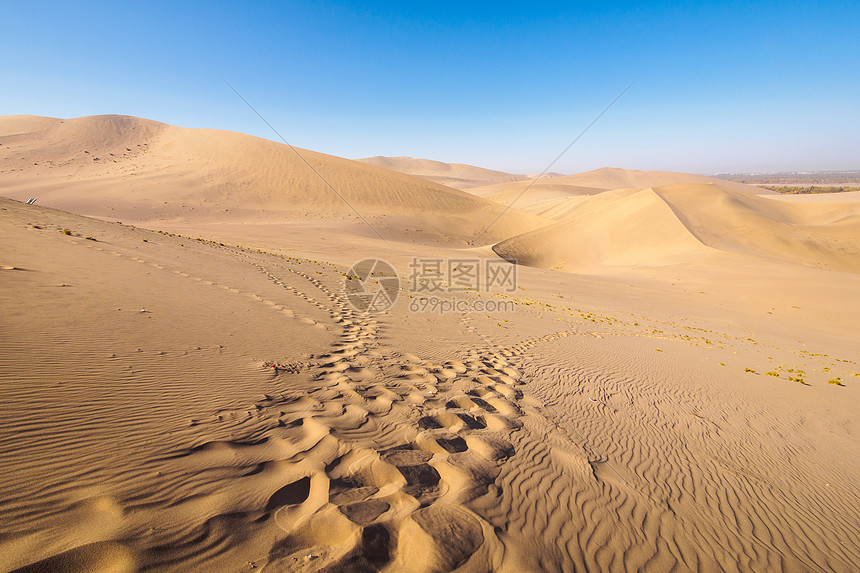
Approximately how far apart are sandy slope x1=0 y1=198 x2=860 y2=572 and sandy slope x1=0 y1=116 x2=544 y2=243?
25826 mm

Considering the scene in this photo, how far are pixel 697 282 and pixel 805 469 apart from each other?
19.6m

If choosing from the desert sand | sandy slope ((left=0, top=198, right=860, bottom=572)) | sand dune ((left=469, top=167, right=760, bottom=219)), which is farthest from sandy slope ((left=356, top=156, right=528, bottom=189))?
sandy slope ((left=0, top=198, right=860, bottom=572))

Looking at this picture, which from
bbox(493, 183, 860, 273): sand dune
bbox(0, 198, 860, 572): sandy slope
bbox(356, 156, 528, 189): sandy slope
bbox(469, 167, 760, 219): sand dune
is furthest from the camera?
bbox(356, 156, 528, 189): sandy slope

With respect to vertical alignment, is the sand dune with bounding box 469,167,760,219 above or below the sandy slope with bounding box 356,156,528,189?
below

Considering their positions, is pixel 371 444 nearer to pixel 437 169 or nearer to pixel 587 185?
pixel 587 185

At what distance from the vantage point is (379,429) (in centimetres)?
381

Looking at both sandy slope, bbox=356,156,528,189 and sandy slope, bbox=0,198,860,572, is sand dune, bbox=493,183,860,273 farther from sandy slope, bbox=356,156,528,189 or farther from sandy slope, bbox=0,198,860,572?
sandy slope, bbox=356,156,528,189

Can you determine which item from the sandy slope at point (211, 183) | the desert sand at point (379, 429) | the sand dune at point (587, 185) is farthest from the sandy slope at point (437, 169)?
the desert sand at point (379, 429)

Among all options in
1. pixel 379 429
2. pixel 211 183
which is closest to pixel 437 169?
pixel 211 183

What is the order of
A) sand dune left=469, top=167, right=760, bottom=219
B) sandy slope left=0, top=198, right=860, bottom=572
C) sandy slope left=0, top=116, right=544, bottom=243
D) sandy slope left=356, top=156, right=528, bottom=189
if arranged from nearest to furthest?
sandy slope left=0, top=198, right=860, bottom=572
sandy slope left=0, top=116, right=544, bottom=243
sand dune left=469, top=167, right=760, bottom=219
sandy slope left=356, top=156, right=528, bottom=189

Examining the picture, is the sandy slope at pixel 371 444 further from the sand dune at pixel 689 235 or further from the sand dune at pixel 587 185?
the sand dune at pixel 587 185

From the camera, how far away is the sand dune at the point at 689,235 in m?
27.0

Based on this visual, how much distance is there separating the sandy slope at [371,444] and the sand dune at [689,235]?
21.5m

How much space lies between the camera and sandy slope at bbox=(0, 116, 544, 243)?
113 feet
